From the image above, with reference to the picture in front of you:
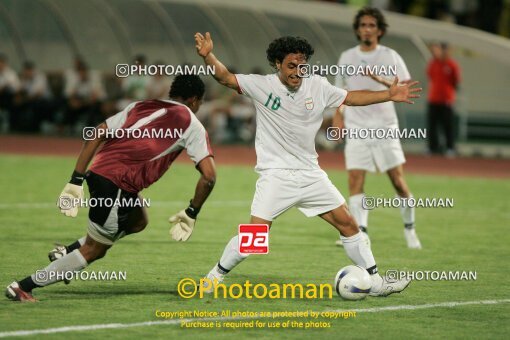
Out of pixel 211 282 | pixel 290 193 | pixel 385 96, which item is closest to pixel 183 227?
pixel 211 282

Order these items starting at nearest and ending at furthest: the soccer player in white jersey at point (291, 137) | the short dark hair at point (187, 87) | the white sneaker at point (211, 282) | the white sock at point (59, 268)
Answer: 1. the white sock at point (59, 268)
2. the short dark hair at point (187, 87)
3. the soccer player in white jersey at point (291, 137)
4. the white sneaker at point (211, 282)

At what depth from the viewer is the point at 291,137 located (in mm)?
8523

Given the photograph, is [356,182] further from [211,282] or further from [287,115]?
[211,282]

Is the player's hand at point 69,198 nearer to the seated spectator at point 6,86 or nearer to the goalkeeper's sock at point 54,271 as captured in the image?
the goalkeeper's sock at point 54,271

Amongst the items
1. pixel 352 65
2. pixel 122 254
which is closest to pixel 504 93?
pixel 352 65

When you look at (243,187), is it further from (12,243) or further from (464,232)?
(12,243)

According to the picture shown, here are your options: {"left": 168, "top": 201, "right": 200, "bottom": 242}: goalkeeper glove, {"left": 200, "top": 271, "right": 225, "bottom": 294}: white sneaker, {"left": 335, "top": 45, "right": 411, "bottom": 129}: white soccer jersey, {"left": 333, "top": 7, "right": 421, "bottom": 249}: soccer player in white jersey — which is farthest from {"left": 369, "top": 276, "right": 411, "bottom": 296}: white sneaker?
{"left": 335, "top": 45, "right": 411, "bottom": 129}: white soccer jersey

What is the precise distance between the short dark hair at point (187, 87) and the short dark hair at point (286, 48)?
636mm

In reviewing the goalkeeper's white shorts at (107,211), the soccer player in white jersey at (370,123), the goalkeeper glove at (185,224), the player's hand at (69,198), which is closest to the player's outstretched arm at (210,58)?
the goalkeeper glove at (185,224)

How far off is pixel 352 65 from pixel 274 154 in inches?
136

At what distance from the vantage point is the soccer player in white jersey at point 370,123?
11641 millimetres

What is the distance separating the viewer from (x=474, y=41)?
26953 millimetres

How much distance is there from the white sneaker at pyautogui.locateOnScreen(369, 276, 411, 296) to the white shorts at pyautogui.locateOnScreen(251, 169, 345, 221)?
77 cm

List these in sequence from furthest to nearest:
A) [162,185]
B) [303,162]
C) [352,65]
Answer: [162,185] → [352,65] → [303,162]
